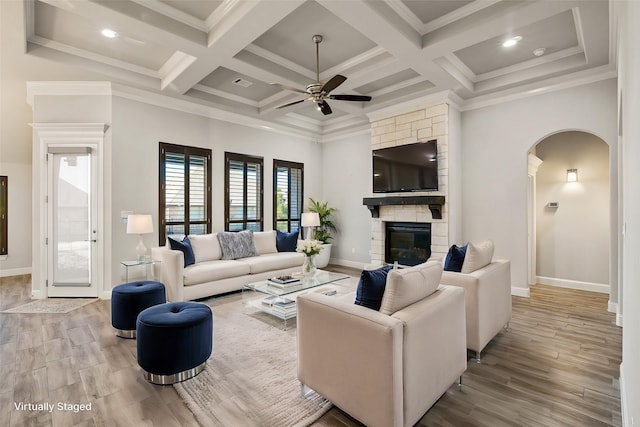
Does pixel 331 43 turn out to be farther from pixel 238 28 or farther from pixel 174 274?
pixel 174 274

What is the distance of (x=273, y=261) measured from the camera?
17.6ft

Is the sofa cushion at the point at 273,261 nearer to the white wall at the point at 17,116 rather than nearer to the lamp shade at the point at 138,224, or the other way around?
the lamp shade at the point at 138,224

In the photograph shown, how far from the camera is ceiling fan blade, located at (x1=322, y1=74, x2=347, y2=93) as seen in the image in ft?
11.2

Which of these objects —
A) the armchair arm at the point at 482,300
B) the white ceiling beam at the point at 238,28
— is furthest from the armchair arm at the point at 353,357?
the white ceiling beam at the point at 238,28

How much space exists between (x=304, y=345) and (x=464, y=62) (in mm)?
4476

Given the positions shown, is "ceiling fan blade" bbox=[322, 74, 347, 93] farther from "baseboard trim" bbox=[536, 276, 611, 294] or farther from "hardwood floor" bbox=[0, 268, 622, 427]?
"baseboard trim" bbox=[536, 276, 611, 294]

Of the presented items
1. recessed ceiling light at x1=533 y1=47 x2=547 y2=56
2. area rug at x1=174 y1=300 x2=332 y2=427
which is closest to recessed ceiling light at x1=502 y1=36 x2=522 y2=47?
recessed ceiling light at x1=533 y1=47 x2=547 y2=56

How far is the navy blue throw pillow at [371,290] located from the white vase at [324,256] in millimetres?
5061

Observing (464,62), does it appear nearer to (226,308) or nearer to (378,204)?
(378,204)

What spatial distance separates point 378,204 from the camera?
239 inches

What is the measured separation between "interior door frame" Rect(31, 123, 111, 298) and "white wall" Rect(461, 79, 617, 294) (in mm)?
5850

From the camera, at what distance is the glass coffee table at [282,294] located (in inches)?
143

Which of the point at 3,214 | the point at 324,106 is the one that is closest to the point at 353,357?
the point at 324,106

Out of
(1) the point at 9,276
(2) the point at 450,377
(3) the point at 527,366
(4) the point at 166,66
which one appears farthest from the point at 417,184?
(1) the point at 9,276
